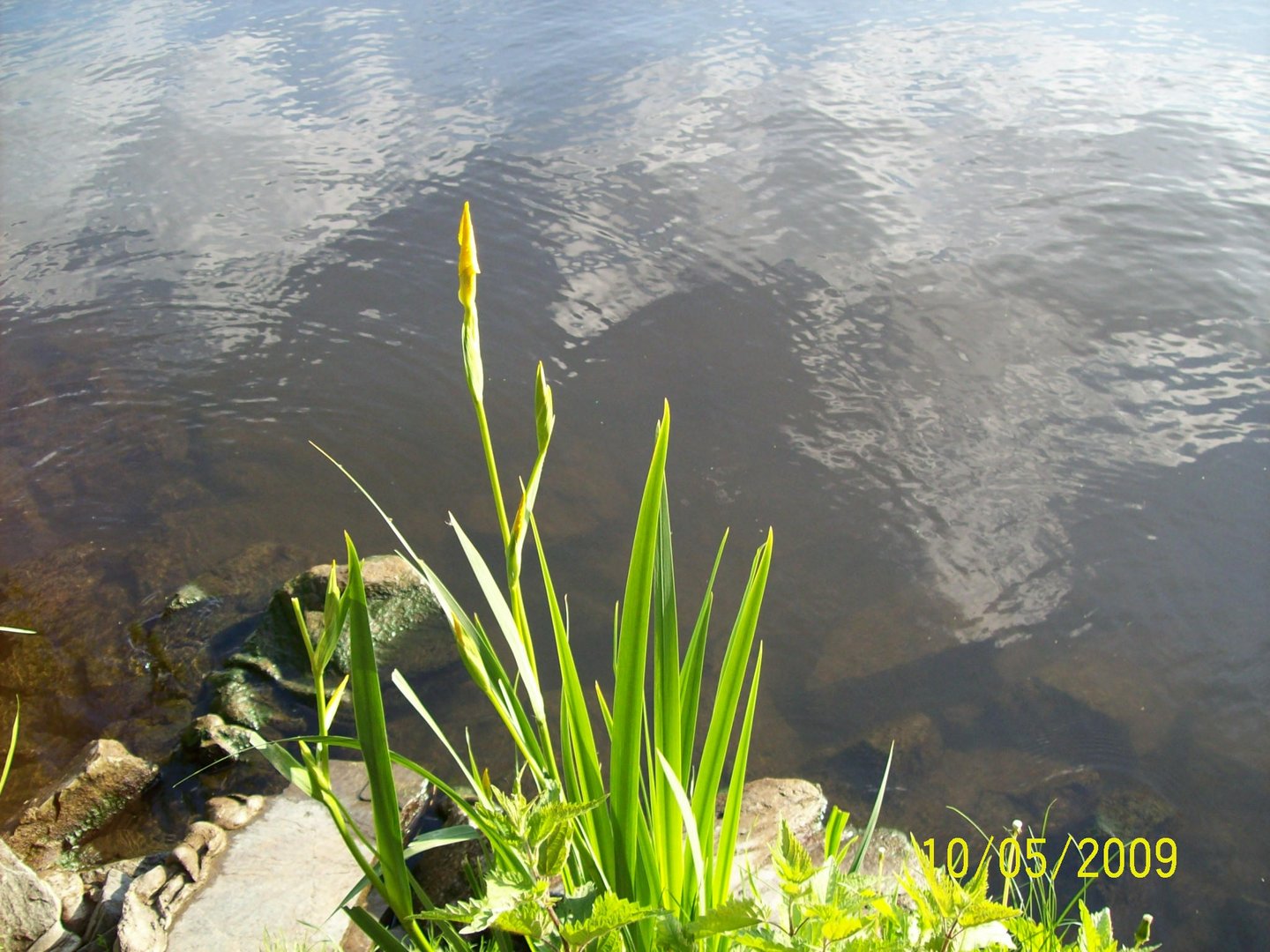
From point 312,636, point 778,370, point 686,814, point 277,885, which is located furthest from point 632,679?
point 778,370

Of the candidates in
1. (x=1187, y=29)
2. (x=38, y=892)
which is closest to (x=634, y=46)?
(x=1187, y=29)

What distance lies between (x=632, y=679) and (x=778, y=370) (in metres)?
4.67

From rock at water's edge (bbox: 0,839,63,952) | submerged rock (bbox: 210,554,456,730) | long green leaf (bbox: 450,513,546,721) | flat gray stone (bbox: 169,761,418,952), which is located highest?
long green leaf (bbox: 450,513,546,721)

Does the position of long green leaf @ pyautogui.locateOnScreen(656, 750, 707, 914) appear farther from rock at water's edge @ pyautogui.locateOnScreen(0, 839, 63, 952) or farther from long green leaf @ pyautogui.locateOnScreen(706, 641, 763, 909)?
rock at water's edge @ pyautogui.locateOnScreen(0, 839, 63, 952)

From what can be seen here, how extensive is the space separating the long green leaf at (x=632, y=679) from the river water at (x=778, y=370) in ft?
8.09

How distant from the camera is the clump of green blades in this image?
134 cm

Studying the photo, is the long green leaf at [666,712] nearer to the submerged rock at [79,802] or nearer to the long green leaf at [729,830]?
the long green leaf at [729,830]

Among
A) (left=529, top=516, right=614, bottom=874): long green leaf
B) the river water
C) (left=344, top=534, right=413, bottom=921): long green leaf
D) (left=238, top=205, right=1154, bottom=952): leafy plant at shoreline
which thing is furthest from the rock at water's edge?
(left=529, top=516, right=614, bottom=874): long green leaf

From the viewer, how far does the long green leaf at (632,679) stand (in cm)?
152

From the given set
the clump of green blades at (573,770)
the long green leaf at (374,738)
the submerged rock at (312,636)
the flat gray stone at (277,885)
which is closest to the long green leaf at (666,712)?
the clump of green blades at (573,770)

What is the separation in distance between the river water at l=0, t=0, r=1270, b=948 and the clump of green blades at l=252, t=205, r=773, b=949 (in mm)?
2347

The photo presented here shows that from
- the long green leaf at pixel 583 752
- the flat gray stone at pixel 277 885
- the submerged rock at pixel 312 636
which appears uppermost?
the long green leaf at pixel 583 752

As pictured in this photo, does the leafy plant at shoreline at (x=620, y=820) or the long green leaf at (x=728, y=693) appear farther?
the long green leaf at (x=728, y=693)

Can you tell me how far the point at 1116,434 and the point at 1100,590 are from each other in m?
1.26
